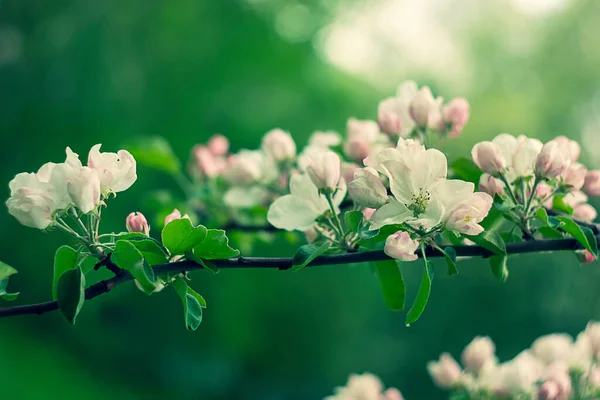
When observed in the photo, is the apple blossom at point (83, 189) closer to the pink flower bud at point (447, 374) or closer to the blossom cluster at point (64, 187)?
the blossom cluster at point (64, 187)

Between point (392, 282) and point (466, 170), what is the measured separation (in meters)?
0.14

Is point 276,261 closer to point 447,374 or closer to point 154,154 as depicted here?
point 447,374

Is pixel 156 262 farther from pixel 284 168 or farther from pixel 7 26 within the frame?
pixel 7 26

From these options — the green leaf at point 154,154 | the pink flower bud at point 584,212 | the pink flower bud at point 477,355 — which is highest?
the green leaf at point 154,154

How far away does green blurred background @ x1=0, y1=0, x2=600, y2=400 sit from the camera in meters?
3.96

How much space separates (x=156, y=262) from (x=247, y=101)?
3.88 meters

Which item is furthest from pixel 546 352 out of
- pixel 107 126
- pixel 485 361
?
pixel 107 126

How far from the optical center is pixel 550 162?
48 centimetres

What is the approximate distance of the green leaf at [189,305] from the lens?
1.35 feet

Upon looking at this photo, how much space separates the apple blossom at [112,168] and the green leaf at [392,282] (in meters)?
0.19

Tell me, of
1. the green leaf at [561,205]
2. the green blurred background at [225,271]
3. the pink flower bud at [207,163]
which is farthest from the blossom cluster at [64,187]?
the green blurred background at [225,271]

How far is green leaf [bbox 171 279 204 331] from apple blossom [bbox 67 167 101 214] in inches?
3.0

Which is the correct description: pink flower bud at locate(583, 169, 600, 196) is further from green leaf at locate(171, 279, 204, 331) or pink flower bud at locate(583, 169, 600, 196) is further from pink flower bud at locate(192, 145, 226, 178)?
pink flower bud at locate(192, 145, 226, 178)

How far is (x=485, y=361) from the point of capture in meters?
0.80
